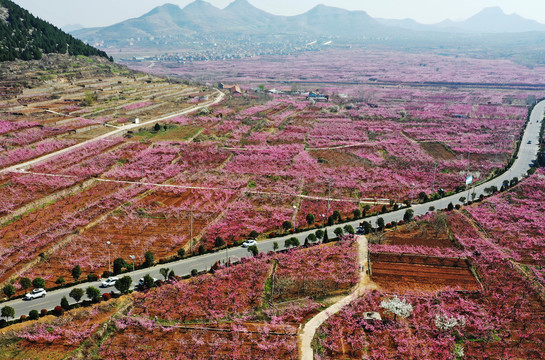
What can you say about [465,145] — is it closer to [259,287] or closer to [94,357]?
[259,287]

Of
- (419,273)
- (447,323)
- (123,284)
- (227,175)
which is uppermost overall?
(227,175)

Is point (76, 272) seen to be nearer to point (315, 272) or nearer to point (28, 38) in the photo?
point (315, 272)

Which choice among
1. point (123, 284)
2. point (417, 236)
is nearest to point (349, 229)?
point (417, 236)

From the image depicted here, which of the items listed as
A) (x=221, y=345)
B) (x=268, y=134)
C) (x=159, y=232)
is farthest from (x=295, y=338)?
(x=268, y=134)

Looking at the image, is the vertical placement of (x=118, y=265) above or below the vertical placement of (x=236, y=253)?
above

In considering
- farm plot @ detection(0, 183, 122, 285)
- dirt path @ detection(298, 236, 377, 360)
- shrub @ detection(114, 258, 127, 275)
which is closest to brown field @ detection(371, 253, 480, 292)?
dirt path @ detection(298, 236, 377, 360)

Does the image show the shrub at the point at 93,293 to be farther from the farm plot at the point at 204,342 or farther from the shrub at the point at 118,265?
the shrub at the point at 118,265
